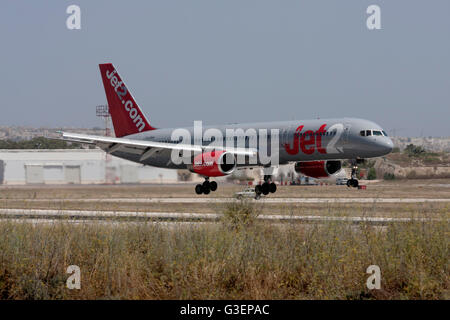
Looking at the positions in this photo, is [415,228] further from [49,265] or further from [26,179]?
[26,179]

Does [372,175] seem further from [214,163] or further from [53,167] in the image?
[214,163]

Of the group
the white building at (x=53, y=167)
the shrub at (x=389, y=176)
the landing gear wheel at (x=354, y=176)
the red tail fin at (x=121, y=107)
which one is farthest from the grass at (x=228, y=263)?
the shrub at (x=389, y=176)

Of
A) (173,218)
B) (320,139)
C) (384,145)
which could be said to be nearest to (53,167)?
(320,139)

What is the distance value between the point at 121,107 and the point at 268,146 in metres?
18.5

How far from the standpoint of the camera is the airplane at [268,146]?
40.1 metres

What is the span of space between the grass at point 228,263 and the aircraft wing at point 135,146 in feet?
76.8

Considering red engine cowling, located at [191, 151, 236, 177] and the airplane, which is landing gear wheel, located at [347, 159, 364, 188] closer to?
the airplane

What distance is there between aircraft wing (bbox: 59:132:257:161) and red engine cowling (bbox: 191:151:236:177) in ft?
2.37

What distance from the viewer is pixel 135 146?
46625 mm

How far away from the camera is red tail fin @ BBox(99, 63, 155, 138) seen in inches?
2181

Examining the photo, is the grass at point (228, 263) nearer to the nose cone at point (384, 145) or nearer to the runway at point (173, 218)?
the runway at point (173, 218)
